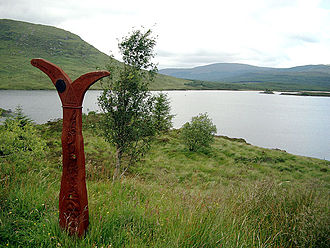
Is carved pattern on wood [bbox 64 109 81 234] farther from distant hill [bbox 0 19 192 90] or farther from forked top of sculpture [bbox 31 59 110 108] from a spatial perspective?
distant hill [bbox 0 19 192 90]

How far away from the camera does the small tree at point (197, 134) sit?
23406mm

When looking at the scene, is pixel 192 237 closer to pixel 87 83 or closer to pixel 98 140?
pixel 87 83

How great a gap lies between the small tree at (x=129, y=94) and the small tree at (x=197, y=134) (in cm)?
1382

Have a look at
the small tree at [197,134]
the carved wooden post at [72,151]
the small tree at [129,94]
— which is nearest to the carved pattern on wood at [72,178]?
the carved wooden post at [72,151]

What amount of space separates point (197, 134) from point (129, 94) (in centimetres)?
1497

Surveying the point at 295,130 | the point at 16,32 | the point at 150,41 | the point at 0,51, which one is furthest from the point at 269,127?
the point at 16,32

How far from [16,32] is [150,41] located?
236 m

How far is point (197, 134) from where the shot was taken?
23469mm

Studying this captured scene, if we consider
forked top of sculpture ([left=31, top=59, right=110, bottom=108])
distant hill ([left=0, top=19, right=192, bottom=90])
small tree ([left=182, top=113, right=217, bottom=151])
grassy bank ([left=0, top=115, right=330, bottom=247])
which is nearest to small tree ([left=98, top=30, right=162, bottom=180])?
grassy bank ([left=0, top=115, right=330, bottom=247])

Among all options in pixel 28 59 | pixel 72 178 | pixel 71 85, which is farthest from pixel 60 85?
pixel 28 59

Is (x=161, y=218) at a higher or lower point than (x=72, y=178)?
lower

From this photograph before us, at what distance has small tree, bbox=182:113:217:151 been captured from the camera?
23406 millimetres

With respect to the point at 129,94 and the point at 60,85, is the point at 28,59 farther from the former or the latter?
the point at 60,85

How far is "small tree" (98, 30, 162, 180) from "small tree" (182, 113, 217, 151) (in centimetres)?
1382
